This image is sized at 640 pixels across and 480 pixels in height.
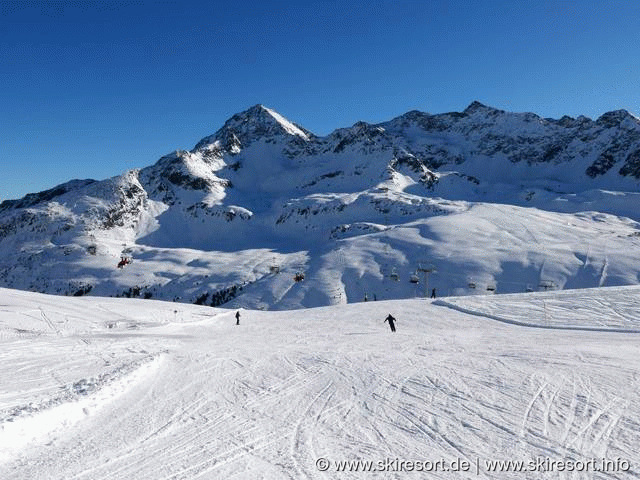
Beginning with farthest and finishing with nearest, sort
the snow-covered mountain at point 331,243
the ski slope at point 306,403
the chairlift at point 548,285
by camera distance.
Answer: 1. the snow-covered mountain at point 331,243
2. the chairlift at point 548,285
3. the ski slope at point 306,403

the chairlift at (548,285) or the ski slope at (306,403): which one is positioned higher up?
the ski slope at (306,403)

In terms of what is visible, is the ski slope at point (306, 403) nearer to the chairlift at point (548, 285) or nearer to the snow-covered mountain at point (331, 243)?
the snow-covered mountain at point (331, 243)

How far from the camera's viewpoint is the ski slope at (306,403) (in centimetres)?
838

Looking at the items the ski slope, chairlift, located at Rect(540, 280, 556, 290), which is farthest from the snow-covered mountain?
the ski slope

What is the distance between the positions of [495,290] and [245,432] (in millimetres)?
79175

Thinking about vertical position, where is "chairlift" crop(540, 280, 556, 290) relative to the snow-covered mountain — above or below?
below

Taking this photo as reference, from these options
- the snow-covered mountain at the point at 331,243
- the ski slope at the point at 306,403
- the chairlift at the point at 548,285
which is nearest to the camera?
the ski slope at the point at 306,403

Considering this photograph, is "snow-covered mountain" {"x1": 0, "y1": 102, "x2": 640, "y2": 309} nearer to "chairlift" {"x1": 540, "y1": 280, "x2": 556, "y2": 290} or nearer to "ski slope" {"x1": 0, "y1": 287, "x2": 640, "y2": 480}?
"chairlift" {"x1": 540, "y1": 280, "x2": 556, "y2": 290}

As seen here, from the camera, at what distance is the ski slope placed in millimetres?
8375

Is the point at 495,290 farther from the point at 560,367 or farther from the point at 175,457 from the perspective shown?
the point at 175,457

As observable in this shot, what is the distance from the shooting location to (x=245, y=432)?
382 inches

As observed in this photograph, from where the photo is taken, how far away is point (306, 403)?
1173cm

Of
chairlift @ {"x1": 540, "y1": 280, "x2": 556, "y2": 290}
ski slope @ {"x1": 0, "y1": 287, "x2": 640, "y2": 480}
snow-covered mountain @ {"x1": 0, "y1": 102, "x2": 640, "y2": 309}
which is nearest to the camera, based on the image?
ski slope @ {"x1": 0, "y1": 287, "x2": 640, "y2": 480}

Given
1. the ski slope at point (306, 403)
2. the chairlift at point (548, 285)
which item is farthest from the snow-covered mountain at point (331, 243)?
the ski slope at point (306, 403)
